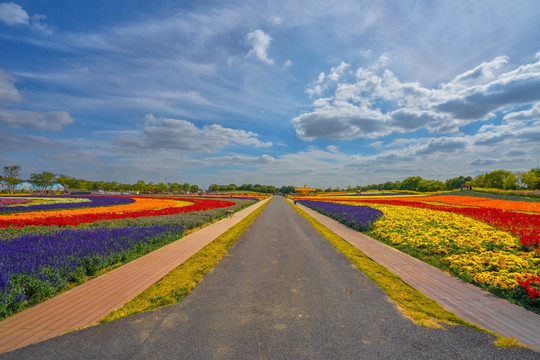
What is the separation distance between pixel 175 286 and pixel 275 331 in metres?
3.00

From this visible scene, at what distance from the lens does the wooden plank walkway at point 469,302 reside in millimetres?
3916

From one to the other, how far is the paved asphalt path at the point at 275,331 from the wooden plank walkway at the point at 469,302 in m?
0.59

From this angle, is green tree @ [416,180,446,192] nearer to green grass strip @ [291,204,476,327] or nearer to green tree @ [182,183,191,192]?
green grass strip @ [291,204,476,327]

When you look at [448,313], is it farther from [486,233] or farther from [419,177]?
[419,177]

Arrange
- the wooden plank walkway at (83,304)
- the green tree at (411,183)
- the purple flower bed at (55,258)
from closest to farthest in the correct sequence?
the wooden plank walkway at (83,304) → the purple flower bed at (55,258) → the green tree at (411,183)

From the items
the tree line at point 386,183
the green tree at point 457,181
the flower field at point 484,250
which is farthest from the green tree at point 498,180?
the flower field at point 484,250

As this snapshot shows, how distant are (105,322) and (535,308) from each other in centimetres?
805

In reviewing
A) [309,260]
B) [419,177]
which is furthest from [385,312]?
[419,177]

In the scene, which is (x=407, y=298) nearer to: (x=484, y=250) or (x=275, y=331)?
(x=275, y=331)

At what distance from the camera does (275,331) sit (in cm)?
379

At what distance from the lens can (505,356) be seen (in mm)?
3168

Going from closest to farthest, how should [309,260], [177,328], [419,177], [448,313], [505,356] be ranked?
1. [505,356]
2. [177,328]
3. [448,313]
4. [309,260]
5. [419,177]

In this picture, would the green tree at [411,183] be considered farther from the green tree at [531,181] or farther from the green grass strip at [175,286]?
the green grass strip at [175,286]

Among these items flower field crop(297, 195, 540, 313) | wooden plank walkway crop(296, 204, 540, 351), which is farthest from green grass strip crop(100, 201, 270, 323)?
flower field crop(297, 195, 540, 313)
